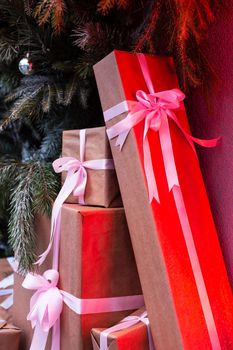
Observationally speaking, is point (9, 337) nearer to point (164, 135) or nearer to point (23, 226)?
point (23, 226)

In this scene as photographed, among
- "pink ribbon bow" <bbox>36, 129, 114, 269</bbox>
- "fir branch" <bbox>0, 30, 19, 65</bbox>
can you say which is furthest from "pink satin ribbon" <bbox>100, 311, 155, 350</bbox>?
"fir branch" <bbox>0, 30, 19, 65</bbox>

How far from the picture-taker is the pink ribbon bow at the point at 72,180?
692 millimetres

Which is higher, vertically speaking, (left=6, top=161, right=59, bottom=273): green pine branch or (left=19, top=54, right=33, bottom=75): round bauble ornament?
(left=19, top=54, right=33, bottom=75): round bauble ornament

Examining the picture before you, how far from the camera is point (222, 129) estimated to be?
0.69m

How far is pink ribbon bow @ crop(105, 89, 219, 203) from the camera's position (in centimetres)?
63

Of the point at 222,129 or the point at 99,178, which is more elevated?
the point at 222,129

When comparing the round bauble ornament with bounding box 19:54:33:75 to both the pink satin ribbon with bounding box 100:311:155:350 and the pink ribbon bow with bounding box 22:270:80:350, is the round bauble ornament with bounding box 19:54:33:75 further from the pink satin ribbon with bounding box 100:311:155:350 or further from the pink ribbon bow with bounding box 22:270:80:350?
the pink satin ribbon with bounding box 100:311:155:350

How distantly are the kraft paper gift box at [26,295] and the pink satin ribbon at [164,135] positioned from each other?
0.25 meters

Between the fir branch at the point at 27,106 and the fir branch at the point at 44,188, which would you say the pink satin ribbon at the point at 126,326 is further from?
the fir branch at the point at 27,106

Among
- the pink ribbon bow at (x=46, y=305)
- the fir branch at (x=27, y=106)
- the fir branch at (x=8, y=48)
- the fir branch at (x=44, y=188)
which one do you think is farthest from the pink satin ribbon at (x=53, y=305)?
the fir branch at (x=8, y=48)

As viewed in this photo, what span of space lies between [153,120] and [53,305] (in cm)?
37

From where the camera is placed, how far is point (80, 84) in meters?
0.77

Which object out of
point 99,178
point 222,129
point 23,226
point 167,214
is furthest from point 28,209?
point 222,129

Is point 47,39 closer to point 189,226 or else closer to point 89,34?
point 89,34
